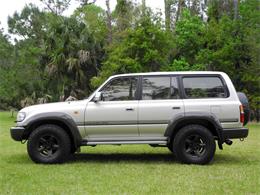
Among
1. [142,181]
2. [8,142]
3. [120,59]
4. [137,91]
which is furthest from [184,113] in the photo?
[120,59]

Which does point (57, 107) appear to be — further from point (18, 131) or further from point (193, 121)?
point (193, 121)

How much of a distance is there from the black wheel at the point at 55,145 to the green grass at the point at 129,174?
19 cm

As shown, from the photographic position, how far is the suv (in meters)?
8.68

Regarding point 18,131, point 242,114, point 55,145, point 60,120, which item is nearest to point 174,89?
point 242,114

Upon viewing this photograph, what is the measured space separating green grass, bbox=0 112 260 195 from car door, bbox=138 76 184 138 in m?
0.72

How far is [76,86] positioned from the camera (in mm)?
30000

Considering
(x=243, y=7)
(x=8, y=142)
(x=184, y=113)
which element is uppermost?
(x=243, y=7)

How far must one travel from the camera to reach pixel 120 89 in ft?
29.7

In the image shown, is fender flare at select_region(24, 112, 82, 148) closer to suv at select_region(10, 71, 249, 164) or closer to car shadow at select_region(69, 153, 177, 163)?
suv at select_region(10, 71, 249, 164)

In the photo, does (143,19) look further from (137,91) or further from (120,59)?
(137,91)

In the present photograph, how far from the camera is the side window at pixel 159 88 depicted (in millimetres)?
8930

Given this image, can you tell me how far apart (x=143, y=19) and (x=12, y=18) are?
2379cm

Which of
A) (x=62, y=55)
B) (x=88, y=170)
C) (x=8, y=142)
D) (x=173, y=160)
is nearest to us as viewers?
(x=88, y=170)

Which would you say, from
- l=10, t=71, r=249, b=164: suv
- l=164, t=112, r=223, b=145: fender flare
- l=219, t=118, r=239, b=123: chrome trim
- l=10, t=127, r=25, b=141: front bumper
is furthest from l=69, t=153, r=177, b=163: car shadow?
l=219, t=118, r=239, b=123: chrome trim
